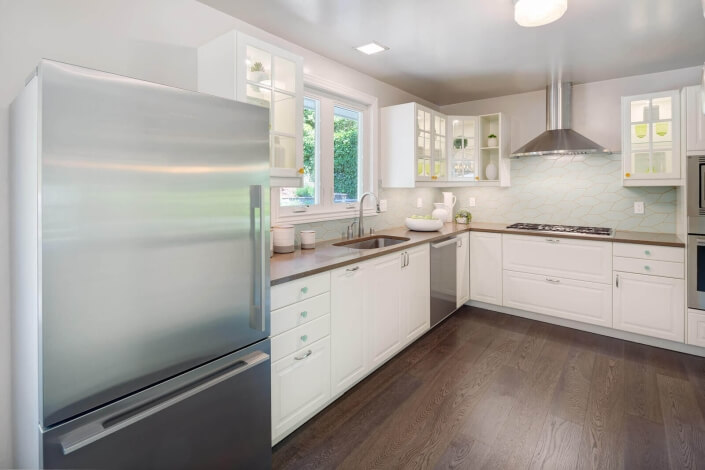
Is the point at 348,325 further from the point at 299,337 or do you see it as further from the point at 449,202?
the point at 449,202

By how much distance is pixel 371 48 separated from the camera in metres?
2.85

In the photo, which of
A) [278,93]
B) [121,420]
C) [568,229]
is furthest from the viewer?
[568,229]

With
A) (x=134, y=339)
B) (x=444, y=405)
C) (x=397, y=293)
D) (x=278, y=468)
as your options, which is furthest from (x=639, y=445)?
(x=134, y=339)

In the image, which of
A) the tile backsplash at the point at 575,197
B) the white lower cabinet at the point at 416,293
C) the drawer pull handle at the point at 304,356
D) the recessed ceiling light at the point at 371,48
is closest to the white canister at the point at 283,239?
the drawer pull handle at the point at 304,356

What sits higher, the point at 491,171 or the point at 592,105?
the point at 592,105

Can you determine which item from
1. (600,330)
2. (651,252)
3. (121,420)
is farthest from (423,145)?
(121,420)

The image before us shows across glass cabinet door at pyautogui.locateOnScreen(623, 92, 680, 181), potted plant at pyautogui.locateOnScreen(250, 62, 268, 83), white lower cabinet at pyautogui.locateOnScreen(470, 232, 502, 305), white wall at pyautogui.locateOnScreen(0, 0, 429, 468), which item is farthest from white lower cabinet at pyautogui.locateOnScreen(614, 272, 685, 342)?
white wall at pyautogui.locateOnScreen(0, 0, 429, 468)

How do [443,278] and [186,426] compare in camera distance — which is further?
[443,278]

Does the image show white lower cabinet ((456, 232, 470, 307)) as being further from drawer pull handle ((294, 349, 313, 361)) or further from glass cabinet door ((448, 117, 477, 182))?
drawer pull handle ((294, 349, 313, 361))

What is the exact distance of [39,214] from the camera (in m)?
1.01

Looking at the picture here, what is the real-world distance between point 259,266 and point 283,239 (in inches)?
39.4

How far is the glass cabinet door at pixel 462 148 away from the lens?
421 centimetres

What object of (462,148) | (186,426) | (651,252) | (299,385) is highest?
(462,148)

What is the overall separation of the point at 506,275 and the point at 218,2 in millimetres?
3336
